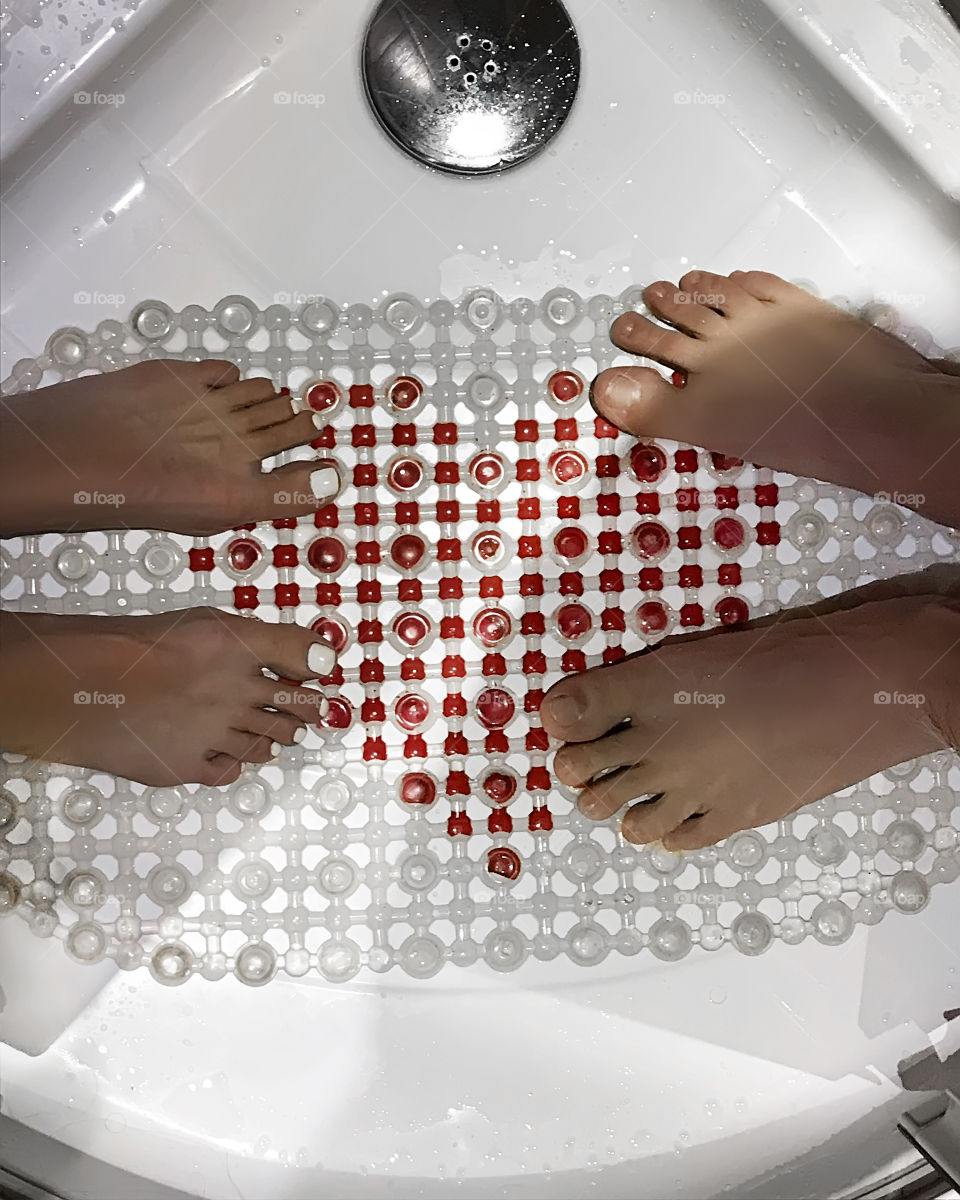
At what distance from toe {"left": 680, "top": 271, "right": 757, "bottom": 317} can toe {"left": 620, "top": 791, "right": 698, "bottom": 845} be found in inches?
14.8

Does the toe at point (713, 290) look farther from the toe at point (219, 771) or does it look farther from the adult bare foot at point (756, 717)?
the toe at point (219, 771)

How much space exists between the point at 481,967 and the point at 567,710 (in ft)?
0.74

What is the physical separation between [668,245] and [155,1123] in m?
0.81

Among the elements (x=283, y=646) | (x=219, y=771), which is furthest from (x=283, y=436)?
(x=219, y=771)

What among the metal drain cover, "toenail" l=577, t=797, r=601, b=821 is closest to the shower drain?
"toenail" l=577, t=797, r=601, b=821

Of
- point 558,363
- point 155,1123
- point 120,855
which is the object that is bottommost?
point 155,1123

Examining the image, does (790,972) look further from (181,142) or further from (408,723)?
(181,142)

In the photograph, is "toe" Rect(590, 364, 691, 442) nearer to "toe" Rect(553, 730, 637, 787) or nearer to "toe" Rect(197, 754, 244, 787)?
"toe" Rect(553, 730, 637, 787)

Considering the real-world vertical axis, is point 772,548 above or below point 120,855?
above

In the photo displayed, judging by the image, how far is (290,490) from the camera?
0.75 metres

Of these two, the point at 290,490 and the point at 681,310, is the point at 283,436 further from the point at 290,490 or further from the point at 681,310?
the point at 681,310

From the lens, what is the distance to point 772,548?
2.56 ft

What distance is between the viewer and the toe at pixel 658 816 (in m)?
0.75

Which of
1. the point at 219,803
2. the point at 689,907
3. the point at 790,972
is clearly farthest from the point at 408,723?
the point at 790,972
